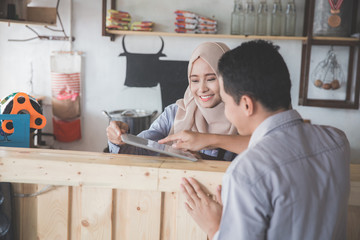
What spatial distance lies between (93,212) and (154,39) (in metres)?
2.95

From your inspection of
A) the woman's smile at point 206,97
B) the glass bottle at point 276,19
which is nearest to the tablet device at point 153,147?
the woman's smile at point 206,97

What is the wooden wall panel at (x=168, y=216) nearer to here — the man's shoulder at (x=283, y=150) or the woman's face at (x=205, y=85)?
the man's shoulder at (x=283, y=150)

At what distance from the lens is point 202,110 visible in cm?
182

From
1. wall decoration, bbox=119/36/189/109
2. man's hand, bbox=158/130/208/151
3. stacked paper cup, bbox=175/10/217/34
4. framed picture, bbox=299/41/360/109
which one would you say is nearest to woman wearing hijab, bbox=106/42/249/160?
man's hand, bbox=158/130/208/151

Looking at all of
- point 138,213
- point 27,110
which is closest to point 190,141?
point 138,213

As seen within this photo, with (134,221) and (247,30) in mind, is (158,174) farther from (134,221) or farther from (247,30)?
(247,30)

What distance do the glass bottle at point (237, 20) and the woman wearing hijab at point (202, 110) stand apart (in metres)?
2.03

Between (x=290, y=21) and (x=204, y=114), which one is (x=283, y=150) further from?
(x=290, y=21)

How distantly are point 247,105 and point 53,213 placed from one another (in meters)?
0.77

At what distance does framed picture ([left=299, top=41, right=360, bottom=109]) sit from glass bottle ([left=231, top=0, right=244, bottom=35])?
2.22 ft

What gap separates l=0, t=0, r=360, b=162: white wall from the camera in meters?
3.98

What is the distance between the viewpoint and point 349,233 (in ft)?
4.13

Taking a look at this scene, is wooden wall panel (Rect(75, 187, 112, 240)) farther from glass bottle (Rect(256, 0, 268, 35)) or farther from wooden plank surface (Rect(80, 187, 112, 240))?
glass bottle (Rect(256, 0, 268, 35))

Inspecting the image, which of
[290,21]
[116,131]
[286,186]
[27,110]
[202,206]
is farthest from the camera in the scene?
[290,21]
